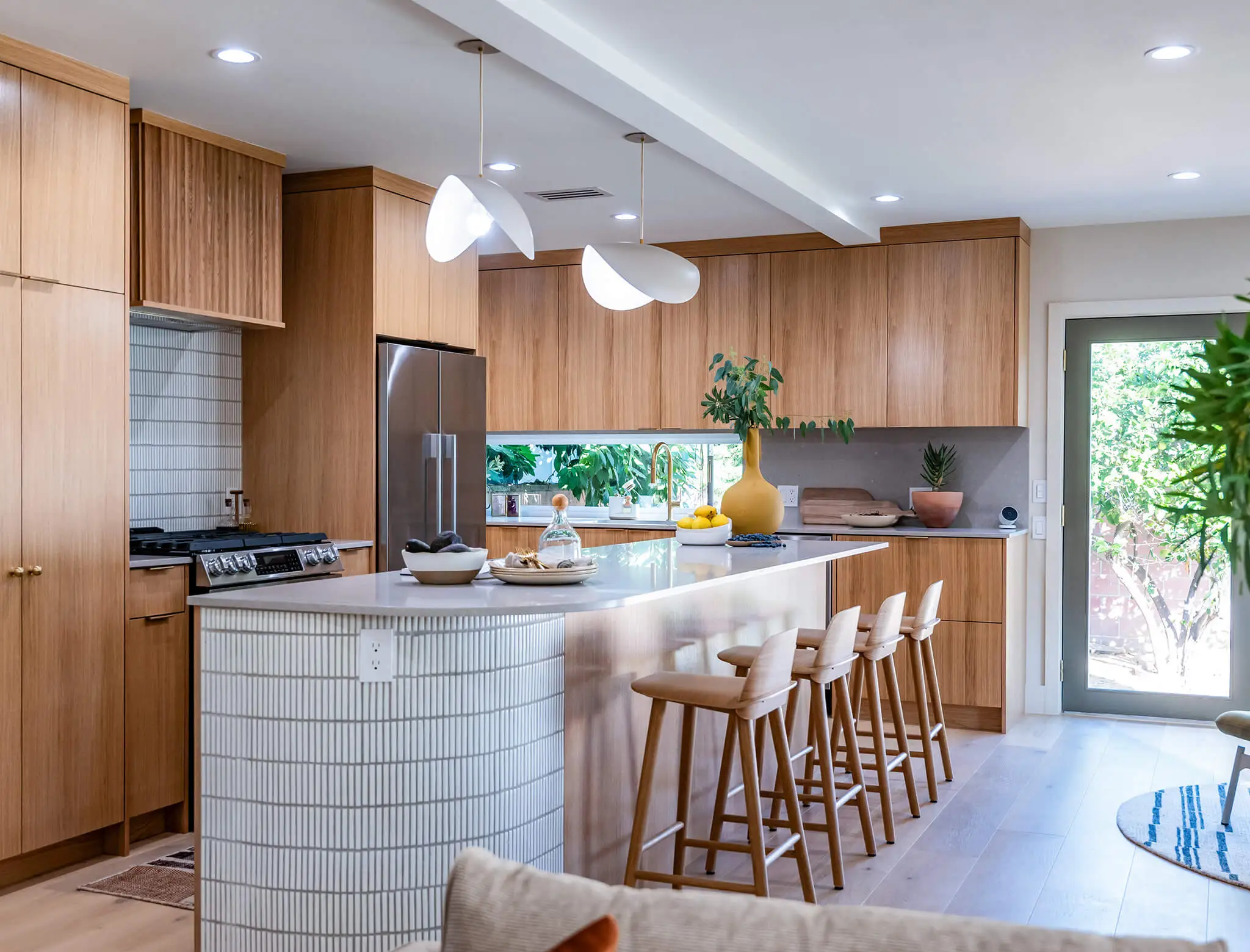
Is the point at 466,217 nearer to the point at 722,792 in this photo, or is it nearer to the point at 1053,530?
the point at 722,792

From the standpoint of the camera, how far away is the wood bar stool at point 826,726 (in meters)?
3.58

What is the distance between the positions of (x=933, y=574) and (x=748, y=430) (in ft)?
5.95

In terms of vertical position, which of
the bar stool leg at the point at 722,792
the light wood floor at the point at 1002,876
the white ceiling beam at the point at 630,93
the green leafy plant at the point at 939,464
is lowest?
the light wood floor at the point at 1002,876

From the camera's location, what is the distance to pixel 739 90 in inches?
156

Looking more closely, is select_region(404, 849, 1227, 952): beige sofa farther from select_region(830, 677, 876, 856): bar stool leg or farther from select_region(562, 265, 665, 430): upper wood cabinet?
select_region(562, 265, 665, 430): upper wood cabinet

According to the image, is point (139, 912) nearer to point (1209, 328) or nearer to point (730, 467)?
point (730, 467)

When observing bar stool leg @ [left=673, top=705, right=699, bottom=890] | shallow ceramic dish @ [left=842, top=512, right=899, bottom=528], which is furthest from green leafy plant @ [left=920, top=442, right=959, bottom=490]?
bar stool leg @ [left=673, top=705, right=699, bottom=890]

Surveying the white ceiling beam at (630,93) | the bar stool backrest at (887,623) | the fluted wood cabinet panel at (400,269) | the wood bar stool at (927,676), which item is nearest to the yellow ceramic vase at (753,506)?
the wood bar stool at (927,676)

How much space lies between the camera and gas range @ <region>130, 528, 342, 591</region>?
4129mm

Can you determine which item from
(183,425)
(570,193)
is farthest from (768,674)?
(570,193)

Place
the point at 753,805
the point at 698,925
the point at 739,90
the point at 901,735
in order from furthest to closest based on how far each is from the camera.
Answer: the point at 901,735 → the point at 739,90 → the point at 753,805 → the point at 698,925

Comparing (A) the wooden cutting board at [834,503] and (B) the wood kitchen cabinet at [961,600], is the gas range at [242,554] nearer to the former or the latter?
(B) the wood kitchen cabinet at [961,600]

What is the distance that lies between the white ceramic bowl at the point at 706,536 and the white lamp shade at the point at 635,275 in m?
0.98

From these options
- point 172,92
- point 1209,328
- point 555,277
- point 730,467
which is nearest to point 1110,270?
point 1209,328
